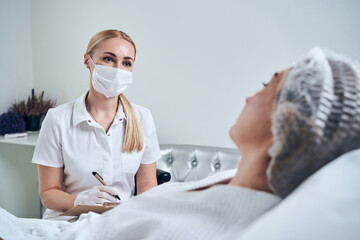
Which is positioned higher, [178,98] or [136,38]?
[136,38]

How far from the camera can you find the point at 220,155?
6.21 ft

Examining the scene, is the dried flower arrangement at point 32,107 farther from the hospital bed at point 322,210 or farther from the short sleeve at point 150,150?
the hospital bed at point 322,210

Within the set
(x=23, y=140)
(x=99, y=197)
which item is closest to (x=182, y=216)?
(x=99, y=197)

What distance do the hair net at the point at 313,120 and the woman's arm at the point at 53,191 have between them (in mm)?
931

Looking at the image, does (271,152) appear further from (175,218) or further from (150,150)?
(150,150)

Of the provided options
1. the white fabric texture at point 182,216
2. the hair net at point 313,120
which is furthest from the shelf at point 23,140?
the hair net at point 313,120

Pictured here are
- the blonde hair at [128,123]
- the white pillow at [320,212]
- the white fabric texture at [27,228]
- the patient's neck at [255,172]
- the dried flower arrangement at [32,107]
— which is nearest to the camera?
the white pillow at [320,212]

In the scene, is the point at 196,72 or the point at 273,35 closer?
the point at 273,35

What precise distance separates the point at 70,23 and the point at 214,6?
1327mm

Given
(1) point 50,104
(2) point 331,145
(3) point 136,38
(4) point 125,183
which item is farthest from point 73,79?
(2) point 331,145

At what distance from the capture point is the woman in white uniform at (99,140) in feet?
4.18

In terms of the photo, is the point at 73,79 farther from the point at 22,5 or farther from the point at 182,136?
the point at 182,136

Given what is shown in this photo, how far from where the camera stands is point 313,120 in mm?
451

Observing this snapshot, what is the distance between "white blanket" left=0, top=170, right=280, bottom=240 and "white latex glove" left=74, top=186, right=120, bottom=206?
0.40 meters
